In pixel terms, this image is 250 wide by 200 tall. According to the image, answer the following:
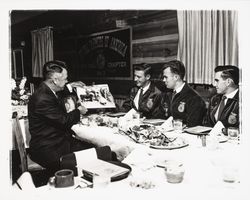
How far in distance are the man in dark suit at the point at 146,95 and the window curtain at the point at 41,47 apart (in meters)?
2.49

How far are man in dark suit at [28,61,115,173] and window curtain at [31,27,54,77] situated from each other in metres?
2.99

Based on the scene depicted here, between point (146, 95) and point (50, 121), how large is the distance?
125 centimetres

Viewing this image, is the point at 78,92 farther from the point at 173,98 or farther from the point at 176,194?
the point at 176,194

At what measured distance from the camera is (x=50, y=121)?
2250 millimetres

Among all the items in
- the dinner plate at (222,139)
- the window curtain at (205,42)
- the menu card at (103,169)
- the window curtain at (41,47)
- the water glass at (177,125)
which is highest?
the window curtain at (41,47)

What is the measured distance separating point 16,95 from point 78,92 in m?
1.30

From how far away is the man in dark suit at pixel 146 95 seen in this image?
3079 millimetres

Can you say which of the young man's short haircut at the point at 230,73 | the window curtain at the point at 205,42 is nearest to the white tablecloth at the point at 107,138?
the young man's short haircut at the point at 230,73

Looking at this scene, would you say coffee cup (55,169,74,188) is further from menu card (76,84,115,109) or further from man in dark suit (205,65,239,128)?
menu card (76,84,115,109)

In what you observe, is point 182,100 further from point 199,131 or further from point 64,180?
point 64,180

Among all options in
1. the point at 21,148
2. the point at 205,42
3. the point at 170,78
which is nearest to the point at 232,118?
Answer: the point at 170,78

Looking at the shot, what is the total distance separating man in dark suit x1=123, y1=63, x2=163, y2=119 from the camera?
10.1 ft

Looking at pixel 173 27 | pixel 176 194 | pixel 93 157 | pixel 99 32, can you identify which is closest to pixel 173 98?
pixel 173 27

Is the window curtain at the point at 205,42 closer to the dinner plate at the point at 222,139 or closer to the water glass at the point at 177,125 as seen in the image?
the water glass at the point at 177,125
